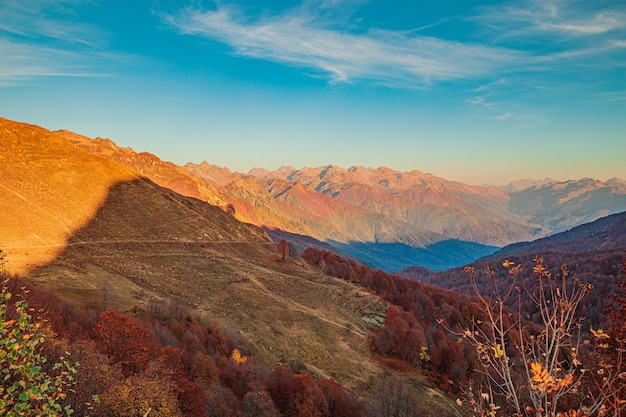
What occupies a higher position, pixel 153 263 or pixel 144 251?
pixel 144 251

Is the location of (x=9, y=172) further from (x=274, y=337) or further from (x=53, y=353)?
(x=53, y=353)

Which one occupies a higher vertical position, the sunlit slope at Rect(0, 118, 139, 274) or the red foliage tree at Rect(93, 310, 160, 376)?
the sunlit slope at Rect(0, 118, 139, 274)

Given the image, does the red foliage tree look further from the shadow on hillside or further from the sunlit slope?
the sunlit slope

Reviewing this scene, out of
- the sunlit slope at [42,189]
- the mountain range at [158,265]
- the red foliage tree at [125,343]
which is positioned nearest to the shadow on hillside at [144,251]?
the mountain range at [158,265]

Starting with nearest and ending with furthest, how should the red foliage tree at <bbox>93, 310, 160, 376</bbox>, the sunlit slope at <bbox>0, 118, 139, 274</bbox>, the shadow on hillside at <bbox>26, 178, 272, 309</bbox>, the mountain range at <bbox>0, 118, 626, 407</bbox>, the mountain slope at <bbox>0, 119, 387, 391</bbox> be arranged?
the red foliage tree at <bbox>93, 310, 160, 376</bbox> → the shadow on hillside at <bbox>26, 178, 272, 309</bbox> → the mountain range at <bbox>0, 118, 626, 407</bbox> → the mountain slope at <bbox>0, 119, 387, 391</bbox> → the sunlit slope at <bbox>0, 118, 139, 274</bbox>

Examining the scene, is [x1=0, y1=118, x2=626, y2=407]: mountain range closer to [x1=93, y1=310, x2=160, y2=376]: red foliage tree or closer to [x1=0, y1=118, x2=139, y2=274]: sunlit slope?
[x1=0, y1=118, x2=139, y2=274]: sunlit slope

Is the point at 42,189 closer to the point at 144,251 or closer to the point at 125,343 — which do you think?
the point at 144,251

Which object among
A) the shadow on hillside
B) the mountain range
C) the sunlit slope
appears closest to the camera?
the shadow on hillside

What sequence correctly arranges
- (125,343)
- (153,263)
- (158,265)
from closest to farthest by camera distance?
(125,343) → (158,265) → (153,263)

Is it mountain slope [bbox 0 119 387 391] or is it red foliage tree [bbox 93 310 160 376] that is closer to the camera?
red foliage tree [bbox 93 310 160 376]

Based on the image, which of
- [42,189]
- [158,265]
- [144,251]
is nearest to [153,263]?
[158,265]

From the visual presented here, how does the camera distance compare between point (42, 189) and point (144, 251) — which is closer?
point (144, 251)

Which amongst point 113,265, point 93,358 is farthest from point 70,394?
point 113,265

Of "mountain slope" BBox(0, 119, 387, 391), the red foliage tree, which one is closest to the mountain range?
"mountain slope" BBox(0, 119, 387, 391)
